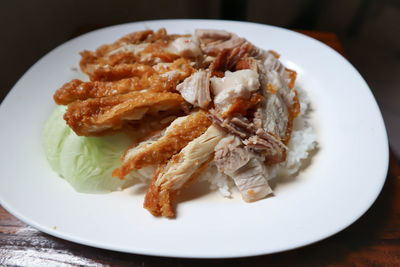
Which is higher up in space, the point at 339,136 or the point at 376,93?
the point at 339,136

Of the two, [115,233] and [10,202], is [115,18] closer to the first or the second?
[10,202]

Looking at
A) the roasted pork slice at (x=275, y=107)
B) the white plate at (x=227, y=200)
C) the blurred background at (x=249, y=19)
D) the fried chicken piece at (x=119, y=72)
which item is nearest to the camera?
the white plate at (x=227, y=200)

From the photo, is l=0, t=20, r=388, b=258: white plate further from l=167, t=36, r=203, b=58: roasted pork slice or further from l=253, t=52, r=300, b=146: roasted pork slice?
l=167, t=36, r=203, b=58: roasted pork slice

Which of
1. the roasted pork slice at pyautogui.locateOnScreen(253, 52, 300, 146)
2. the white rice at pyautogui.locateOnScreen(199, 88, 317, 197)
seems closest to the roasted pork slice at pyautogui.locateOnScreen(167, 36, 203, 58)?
the roasted pork slice at pyautogui.locateOnScreen(253, 52, 300, 146)

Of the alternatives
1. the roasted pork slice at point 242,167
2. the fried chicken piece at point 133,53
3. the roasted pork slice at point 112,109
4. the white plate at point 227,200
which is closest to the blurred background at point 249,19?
the white plate at point 227,200

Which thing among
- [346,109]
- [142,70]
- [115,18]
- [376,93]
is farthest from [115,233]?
[376,93]

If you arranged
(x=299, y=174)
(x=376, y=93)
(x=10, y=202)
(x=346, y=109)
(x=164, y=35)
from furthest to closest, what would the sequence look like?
(x=376, y=93)
(x=164, y=35)
(x=346, y=109)
(x=299, y=174)
(x=10, y=202)

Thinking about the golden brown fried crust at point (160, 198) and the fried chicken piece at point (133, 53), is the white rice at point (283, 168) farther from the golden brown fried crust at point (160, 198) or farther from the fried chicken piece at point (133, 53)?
the fried chicken piece at point (133, 53)

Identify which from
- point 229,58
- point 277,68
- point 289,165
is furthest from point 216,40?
point 289,165
